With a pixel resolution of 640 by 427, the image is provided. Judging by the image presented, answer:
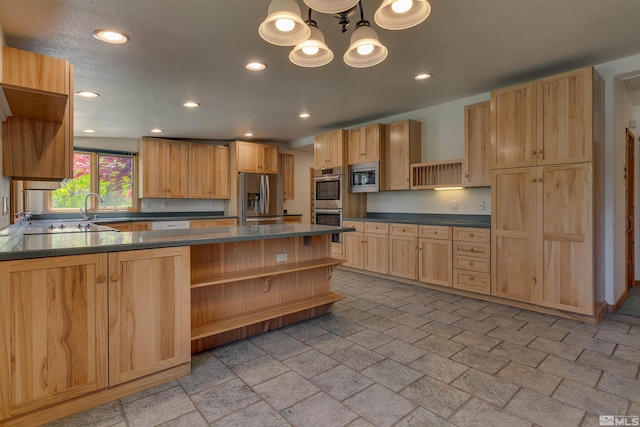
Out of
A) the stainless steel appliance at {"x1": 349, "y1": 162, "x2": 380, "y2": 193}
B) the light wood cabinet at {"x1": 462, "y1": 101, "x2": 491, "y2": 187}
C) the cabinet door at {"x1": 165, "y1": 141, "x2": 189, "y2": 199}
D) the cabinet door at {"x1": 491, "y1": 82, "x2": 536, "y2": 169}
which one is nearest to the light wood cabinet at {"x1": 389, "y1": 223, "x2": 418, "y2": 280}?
the stainless steel appliance at {"x1": 349, "y1": 162, "x2": 380, "y2": 193}

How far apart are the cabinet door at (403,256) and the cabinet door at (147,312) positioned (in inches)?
121

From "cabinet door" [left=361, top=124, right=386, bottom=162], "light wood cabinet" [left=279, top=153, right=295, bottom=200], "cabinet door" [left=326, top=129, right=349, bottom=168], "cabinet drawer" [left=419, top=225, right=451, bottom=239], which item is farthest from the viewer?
"light wood cabinet" [left=279, top=153, right=295, bottom=200]

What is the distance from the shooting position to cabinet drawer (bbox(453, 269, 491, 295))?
145 inches

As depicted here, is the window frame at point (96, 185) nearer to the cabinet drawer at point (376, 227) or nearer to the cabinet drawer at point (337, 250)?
the cabinet drawer at point (337, 250)

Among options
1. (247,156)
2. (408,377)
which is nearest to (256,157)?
(247,156)

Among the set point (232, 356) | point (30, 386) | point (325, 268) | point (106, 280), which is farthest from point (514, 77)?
point (30, 386)

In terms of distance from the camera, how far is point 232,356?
2.43 meters

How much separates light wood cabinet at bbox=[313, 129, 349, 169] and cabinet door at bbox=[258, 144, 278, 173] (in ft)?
3.98

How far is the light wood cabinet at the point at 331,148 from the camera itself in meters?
5.37

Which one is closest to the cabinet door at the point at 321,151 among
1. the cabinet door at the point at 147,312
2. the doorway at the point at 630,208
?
the cabinet door at the point at 147,312

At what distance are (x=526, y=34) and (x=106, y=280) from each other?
3420 millimetres

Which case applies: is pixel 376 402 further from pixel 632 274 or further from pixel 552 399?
pixel 632 274

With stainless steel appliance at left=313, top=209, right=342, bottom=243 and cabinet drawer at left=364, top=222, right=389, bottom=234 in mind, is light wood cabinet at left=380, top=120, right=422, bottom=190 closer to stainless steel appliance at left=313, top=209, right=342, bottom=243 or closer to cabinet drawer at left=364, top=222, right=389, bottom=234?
cabinet drawer at left=364, top=222, right=389, bottom=234

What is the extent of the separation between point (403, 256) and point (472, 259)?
3.07ft
